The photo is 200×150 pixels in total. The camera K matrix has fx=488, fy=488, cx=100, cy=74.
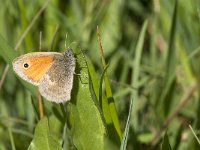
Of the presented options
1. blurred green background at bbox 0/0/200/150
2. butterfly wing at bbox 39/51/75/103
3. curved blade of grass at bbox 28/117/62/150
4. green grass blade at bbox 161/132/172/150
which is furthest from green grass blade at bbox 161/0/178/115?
curved blade of grass at bbox 28/117/62/150

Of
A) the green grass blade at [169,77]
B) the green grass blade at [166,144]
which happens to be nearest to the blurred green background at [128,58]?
the green grass blade at [169,77]

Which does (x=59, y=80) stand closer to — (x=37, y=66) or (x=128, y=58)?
(x=37, y=66)

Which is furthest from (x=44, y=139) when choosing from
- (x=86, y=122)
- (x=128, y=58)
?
(x=128, y=58)

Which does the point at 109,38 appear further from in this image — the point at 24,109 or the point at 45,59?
the point at 45,59

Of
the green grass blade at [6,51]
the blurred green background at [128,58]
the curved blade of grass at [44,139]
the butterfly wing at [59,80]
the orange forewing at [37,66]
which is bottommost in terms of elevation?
the blurred green background at [128,58]

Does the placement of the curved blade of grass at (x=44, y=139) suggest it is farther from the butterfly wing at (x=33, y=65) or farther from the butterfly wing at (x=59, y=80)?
the butterfly wing at (x=33, y=65)

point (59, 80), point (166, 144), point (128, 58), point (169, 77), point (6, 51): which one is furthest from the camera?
point (128, 58)
